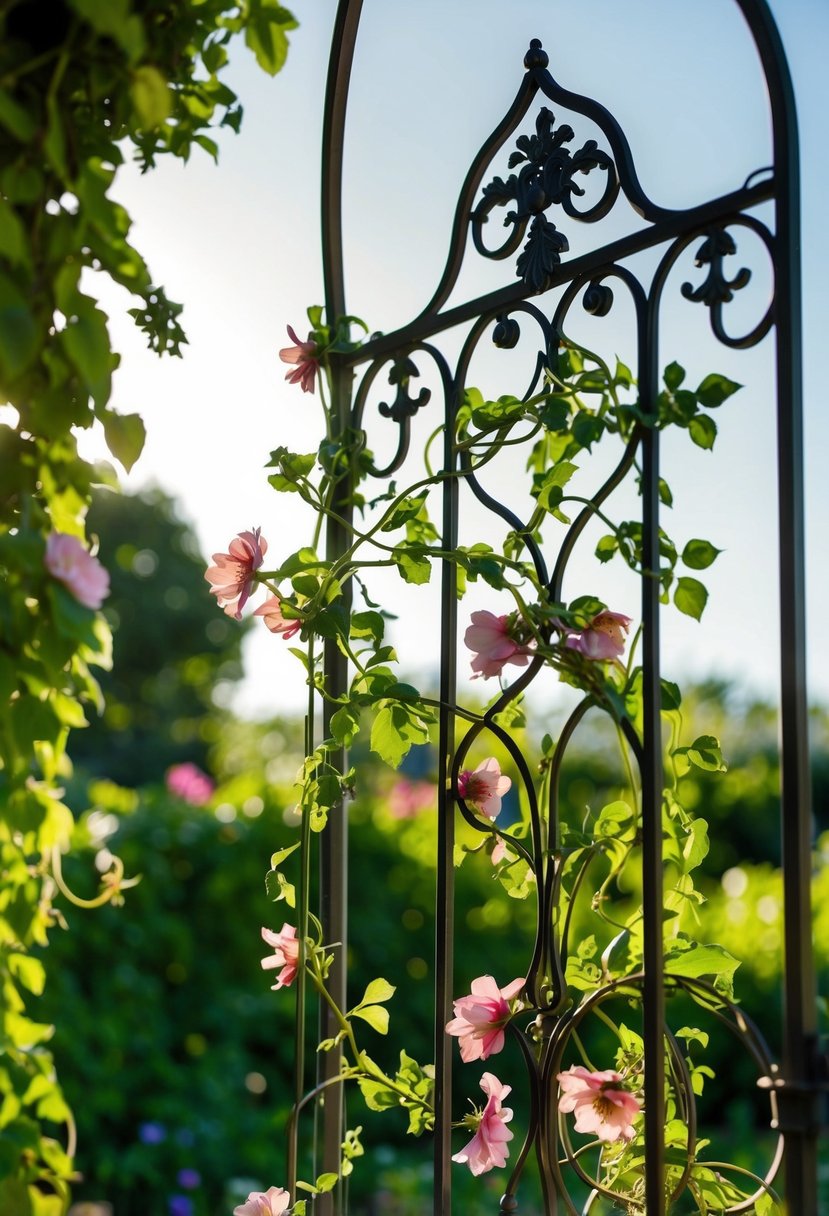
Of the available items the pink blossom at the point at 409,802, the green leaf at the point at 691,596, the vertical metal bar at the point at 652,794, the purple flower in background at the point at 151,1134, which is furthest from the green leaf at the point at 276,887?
the pink blossom at the point at 409,802

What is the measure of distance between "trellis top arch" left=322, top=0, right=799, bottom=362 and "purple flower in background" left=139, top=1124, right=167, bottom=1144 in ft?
8.62

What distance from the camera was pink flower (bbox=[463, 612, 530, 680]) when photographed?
1.12m

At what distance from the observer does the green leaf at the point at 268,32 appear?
95 centimetres

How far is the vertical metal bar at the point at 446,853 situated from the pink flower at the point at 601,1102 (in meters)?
0.18

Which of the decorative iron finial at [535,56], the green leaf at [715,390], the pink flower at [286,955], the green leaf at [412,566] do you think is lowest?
the pink flower at [286,955]

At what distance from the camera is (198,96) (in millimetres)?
1010

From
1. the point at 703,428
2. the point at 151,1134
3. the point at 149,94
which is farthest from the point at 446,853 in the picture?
the point at 151,1134

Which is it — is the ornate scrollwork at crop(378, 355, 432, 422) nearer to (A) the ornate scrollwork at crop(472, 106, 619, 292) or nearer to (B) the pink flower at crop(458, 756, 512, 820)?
(A) the ornate scrollwork at crop(472, 106, 619, 292)

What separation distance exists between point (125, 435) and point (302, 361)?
47cm

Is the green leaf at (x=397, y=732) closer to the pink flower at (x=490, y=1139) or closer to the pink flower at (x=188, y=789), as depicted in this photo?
the pink flower at (x=490, y=1139)

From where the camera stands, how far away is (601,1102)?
1025mm

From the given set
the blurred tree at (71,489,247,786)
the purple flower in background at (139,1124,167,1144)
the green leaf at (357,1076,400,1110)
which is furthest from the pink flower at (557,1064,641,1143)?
the blurred tree at (71,489,247,786)

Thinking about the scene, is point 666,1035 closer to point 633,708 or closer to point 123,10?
point 633,708

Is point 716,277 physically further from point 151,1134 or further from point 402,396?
point 151,1134
